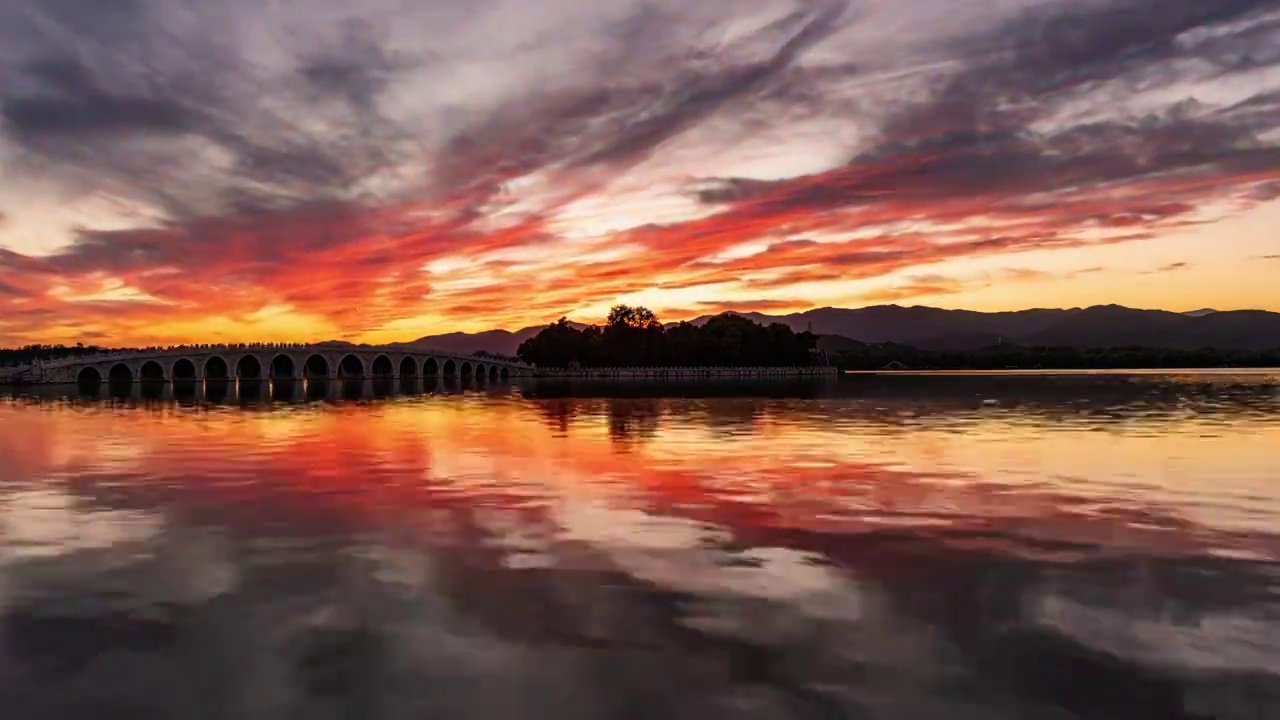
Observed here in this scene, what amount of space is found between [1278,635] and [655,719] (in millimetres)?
7317

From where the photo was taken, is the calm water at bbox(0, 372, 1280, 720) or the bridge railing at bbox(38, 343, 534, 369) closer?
the calm water at bbox(0, 372, 1280, 720)

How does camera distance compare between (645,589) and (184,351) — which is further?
(184,351)

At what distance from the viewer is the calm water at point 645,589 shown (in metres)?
A: 8.30

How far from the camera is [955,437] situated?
34.8 m

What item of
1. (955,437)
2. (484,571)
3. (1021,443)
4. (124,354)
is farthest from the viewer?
(124,354)

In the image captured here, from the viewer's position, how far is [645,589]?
1182 centimetres

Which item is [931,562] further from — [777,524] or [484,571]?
[484,571]

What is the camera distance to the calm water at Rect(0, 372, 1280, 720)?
830 centimetres

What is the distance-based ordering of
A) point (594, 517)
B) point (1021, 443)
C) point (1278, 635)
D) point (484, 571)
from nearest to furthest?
point (1278, 635)
point (484, 571)
point (594, 517)
point (1021, 443)

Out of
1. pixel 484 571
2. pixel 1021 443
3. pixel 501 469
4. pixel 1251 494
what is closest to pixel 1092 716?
pixel 484 571

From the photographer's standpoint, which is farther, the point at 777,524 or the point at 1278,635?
the point at 777,524

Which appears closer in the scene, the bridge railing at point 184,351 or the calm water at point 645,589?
the calm water at point 645,589

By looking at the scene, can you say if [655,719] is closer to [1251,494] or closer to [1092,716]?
[1092,716]

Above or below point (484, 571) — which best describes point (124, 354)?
above
